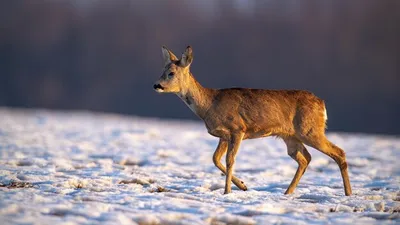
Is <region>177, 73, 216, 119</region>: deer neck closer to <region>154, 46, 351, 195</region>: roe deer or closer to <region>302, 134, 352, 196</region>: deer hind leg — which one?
<region>154, 46, 351, 195</region>: roe deer

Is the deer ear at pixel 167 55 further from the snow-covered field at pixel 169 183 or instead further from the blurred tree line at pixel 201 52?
the blurred tree line at pixel 201 52

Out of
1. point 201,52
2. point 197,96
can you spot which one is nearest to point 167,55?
point 197,96

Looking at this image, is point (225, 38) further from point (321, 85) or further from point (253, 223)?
point (253, 223)

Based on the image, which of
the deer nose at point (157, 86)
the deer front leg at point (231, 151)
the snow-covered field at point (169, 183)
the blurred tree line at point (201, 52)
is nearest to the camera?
the snow-covered field at point (169, 183)

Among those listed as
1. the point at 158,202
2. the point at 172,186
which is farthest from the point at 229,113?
the point at 158,202

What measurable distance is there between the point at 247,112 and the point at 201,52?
202ft

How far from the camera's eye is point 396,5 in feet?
247

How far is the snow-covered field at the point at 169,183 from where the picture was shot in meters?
9.59

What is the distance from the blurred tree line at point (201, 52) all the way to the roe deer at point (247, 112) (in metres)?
40.2

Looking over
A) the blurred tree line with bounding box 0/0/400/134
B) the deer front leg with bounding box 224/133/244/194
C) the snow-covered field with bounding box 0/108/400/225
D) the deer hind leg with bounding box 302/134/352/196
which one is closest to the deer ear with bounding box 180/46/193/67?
the deer front leg with bounding box 224/133/244/194

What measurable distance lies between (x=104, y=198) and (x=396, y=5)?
6898cm

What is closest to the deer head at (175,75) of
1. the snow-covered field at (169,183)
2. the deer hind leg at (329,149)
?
the snow-covered field at (169,183)

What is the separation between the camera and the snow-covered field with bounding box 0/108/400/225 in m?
9.59

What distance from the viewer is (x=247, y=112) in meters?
12.3
